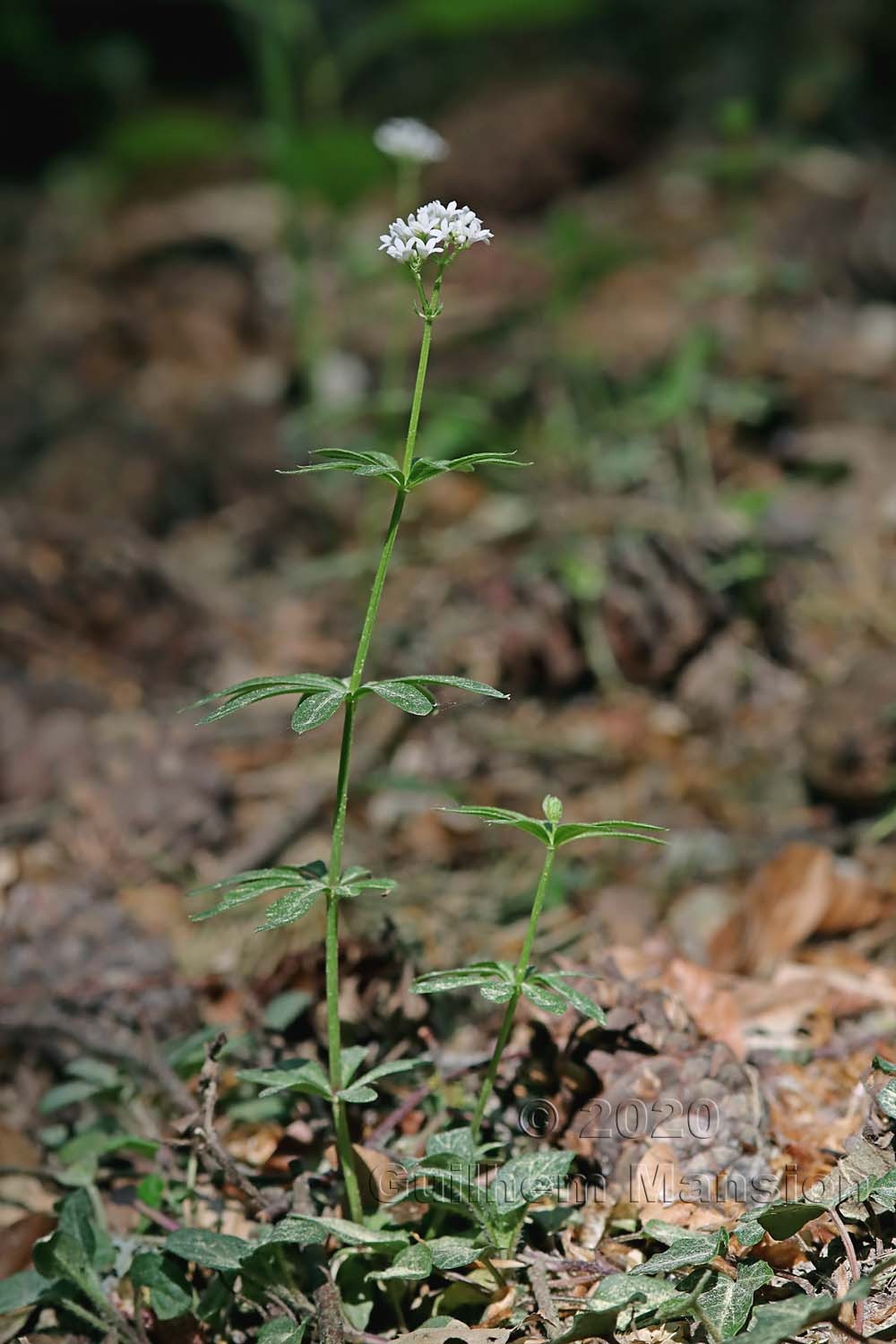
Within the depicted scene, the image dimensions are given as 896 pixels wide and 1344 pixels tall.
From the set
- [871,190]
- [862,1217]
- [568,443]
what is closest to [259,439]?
[568,443]

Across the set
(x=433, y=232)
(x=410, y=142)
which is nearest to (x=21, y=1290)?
(x=433, y=232)

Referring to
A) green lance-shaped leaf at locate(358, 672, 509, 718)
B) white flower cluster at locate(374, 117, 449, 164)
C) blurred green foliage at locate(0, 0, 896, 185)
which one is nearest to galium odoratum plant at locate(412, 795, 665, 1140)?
green lance-shaped leaf at locate(358, 672, 509, 718)

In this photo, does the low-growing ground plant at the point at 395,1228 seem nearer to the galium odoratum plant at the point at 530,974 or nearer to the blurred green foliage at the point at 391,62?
the galium odoratum plant at the point at 530,974

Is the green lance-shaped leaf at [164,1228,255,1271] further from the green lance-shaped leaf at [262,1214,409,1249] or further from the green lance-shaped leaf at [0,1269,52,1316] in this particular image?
the green lance-shaped leaf at [0,1269,52,1316]

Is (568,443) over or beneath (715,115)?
beneath

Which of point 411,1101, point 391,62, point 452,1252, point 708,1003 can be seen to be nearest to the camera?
point 452,1252

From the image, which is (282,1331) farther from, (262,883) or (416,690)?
(416,690)

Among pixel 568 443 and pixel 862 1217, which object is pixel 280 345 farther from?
pixel 862 1217
